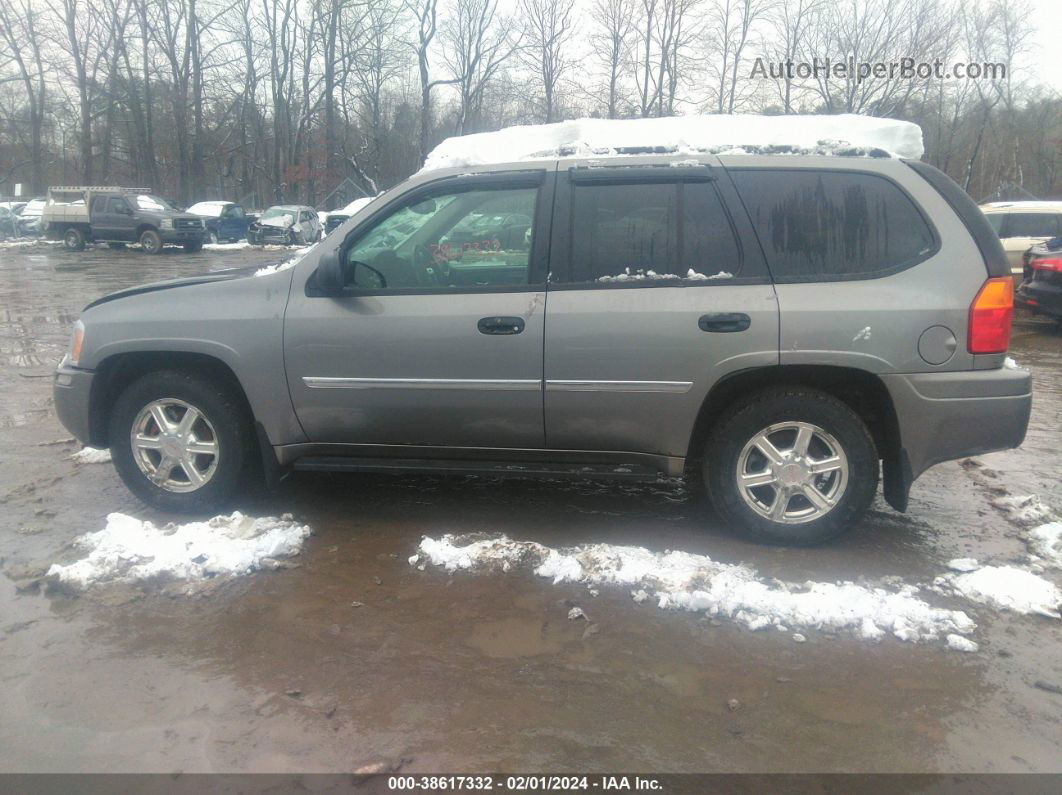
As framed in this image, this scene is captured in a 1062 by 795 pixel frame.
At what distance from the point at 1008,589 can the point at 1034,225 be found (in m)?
13.0

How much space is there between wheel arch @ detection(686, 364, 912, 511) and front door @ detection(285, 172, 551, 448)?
823 mm

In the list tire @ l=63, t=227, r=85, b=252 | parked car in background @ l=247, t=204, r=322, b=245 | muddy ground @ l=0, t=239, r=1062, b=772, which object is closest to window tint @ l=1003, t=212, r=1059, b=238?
muddy ground @ l=0, t=239, r=1062, b=772

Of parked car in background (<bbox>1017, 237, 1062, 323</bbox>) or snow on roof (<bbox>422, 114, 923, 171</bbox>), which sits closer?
snow on roof (<bbox>422, 114, 923, 171</bbox>)

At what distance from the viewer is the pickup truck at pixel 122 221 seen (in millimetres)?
27094

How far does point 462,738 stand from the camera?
2559 millimetres

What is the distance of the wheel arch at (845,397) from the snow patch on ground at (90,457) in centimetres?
377

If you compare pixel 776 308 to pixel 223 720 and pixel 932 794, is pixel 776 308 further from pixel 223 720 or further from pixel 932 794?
pixel 223 720

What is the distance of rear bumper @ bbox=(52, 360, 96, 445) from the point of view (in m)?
4.23

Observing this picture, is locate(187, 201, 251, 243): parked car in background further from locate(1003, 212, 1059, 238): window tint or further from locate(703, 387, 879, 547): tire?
locate(703, 387, 879, 547): tire

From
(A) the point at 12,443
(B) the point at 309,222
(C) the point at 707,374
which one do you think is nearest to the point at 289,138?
(B) the point at 309,222

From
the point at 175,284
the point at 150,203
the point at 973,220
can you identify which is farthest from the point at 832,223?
the point at 150,203

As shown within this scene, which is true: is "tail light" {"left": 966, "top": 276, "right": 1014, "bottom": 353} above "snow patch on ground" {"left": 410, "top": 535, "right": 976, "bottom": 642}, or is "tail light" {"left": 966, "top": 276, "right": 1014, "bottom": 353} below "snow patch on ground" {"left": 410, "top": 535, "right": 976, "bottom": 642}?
above

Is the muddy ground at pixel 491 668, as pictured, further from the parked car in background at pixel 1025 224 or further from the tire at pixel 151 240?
the tire at pixel 151 240

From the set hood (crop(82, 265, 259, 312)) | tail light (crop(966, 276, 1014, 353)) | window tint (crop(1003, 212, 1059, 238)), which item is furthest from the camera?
window tint (crop(1003, 212, 1059, 238))
